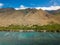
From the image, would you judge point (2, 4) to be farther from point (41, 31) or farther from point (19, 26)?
point (41, 31)

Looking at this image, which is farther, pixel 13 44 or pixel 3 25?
pixel 3 25

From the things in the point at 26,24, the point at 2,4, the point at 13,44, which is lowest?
the point at 13,44

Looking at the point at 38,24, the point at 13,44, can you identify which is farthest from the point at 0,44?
the point at 38,24

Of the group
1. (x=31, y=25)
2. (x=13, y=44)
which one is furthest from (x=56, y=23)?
(x=13, y=44)

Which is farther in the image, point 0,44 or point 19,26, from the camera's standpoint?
point 19,26

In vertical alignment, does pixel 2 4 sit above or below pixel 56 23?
above

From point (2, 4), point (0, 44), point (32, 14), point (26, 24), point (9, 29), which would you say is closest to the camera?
point (0, 44)

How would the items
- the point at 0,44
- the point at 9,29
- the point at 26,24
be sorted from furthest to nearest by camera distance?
the point at 9,29 < the point at 26,24 < the point at 0,44

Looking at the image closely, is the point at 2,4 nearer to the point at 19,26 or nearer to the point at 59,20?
the point at 19,26

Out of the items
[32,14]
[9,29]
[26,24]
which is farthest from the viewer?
[32,14]
